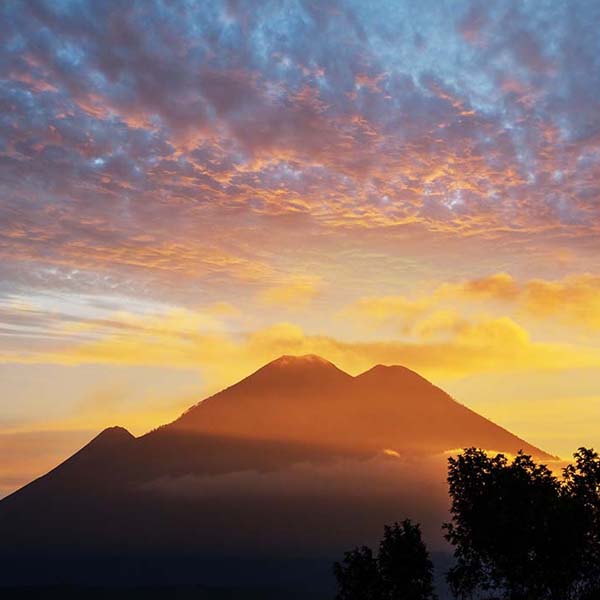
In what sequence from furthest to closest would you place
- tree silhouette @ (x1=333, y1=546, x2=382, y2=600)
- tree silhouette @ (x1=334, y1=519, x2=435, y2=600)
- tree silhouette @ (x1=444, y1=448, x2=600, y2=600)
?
tree silhouette @ (x1=333, y1=546, x2=382, y2=600), tree silhouette @ (x1=334, y1=519, x2=435, y2=600), tree silhouette @ (x1=444, y1=448, x2=600, y2=600)

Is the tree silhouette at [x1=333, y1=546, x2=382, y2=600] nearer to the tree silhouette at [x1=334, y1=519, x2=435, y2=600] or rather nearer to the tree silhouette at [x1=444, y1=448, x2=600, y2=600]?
the tree silhouette at [x1=334, y1=519, x2=435, y2=600]

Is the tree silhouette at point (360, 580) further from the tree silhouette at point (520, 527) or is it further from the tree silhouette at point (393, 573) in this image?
the tree silhouette at point (520, 527)

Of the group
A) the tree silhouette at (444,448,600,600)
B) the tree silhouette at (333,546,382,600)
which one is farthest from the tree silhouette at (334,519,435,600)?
the tree silhouette at (444,448,600,600)

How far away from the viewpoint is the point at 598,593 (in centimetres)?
5278

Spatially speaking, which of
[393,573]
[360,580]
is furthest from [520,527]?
[360,580]

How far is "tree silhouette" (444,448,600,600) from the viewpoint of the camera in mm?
52875

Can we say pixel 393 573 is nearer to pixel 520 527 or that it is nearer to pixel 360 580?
pixel 360 580

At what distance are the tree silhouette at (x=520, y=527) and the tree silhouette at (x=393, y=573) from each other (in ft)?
8.49

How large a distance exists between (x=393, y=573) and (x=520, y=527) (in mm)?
10340

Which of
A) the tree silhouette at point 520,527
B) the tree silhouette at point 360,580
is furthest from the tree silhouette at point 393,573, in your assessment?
the tree silhouette at point 520,527

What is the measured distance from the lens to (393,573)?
58.4m

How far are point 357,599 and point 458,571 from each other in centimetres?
746

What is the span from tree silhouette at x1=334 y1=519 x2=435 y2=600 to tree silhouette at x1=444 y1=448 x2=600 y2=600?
259 centimetres

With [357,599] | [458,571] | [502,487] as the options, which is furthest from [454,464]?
[357,599]
